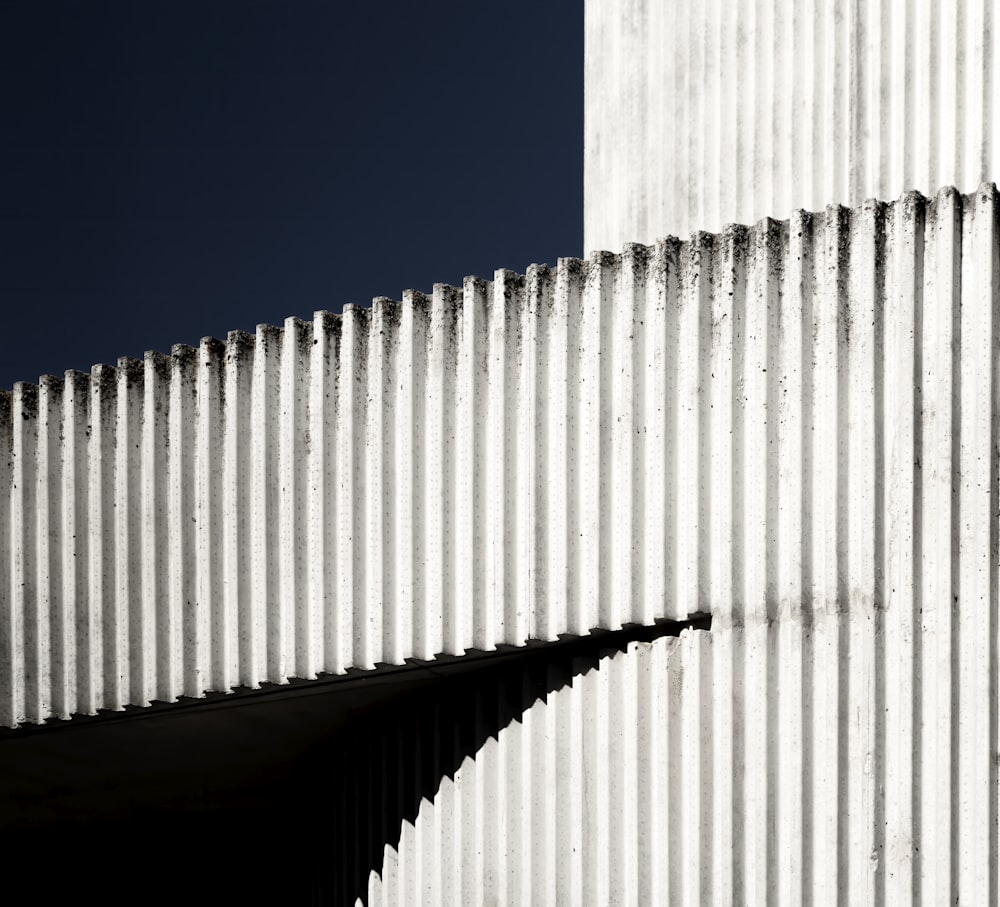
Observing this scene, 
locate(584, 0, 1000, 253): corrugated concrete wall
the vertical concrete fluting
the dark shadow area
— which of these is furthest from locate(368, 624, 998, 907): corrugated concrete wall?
locate(584, 0, 1000, 253): corrugated concrete wall

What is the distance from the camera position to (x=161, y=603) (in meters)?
7.61

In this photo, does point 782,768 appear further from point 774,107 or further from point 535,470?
point 774,107

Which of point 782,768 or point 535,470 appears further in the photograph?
point 535,470

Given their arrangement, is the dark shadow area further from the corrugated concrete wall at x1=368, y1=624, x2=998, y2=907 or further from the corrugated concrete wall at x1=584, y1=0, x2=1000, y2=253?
the corrugated concrete wall at x1=584, y1=0, x2=1000, y2=253

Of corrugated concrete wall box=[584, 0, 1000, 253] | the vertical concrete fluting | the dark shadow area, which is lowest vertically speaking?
the dark shadow area

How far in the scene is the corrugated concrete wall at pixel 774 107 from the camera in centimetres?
925

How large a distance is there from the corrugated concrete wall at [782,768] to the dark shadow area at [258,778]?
306 mm

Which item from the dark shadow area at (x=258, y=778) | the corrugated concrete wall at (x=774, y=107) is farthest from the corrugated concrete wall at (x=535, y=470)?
the corrugated concrete wall at (x=774, y=107)

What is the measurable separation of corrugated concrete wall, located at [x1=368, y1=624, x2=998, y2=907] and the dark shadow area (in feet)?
1.00

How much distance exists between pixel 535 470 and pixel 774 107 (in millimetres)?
4689

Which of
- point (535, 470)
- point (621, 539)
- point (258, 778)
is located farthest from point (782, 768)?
point (258, 778)

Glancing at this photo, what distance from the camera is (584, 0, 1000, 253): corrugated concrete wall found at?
30.3 ft

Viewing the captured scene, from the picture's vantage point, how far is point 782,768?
6.53 meters

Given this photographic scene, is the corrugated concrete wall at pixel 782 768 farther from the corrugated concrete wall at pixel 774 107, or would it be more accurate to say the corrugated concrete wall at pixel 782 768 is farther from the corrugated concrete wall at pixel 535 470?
the corrugated concrete wall at pixel 774 107
